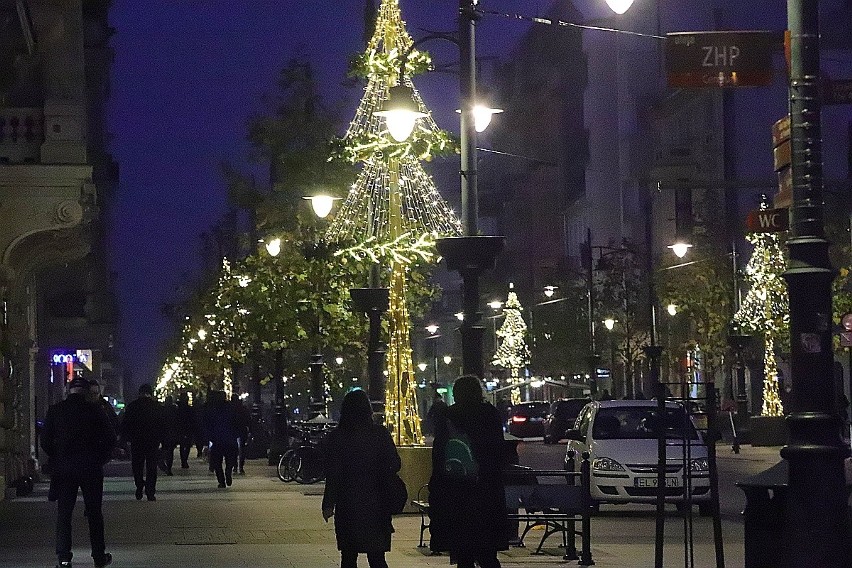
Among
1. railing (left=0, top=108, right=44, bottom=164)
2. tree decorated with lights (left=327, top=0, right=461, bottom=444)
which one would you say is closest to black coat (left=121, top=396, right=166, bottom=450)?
railing (left=0, top=108, right=44, bottom=164)

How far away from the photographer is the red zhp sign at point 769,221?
14922 mm

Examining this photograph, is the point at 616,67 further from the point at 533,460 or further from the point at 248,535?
the point at 248,535

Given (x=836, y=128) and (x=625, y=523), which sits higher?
(x=836, y=128)

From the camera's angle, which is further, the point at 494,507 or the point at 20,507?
the point at 20,507

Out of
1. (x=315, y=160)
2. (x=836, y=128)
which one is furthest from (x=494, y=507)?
(x=836, y=128)

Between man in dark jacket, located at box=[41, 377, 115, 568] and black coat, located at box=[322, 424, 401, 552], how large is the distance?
5497 millimetres

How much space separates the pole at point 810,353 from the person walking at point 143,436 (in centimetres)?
2012

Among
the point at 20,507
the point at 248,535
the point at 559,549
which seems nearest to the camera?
the point at 559,549

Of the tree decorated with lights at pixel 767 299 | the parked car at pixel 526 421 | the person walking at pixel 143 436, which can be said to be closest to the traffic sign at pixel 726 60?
the person walking at pixel 143 436

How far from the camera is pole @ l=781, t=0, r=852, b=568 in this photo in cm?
1274

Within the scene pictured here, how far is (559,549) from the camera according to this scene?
2028 cm

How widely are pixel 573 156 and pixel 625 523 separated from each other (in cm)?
10940

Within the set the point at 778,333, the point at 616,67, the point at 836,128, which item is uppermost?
the point at 616,67

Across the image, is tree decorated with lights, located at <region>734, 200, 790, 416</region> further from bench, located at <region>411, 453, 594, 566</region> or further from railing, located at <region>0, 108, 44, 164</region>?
bench, located at <region>411, 453, 594, 566</region>
